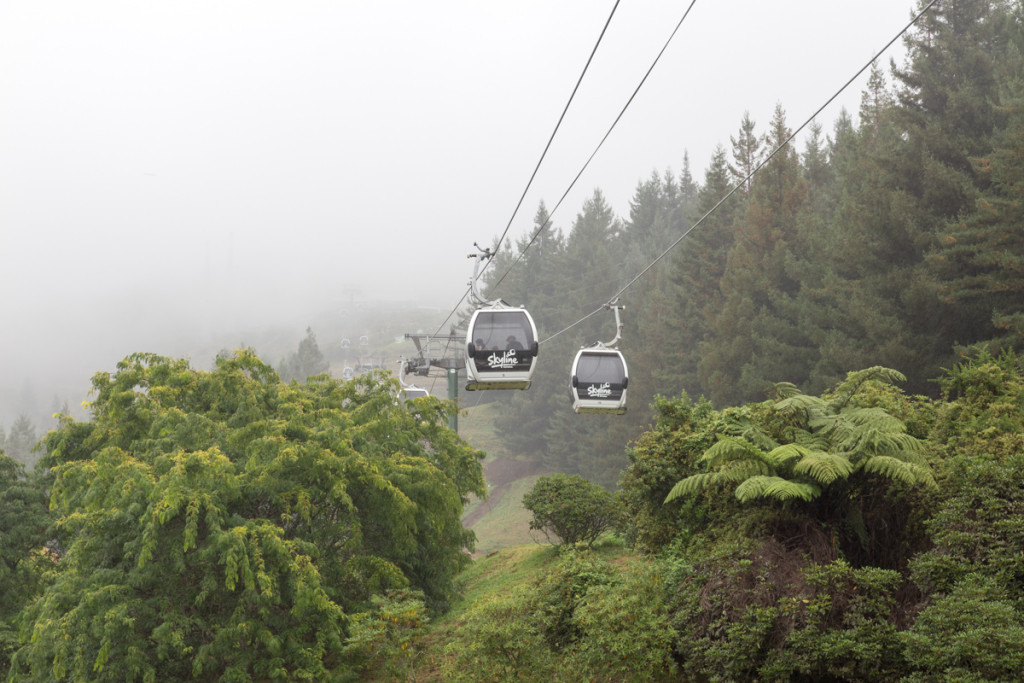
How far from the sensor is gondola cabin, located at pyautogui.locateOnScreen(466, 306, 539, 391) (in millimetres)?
15047

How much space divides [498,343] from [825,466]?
747 centimetres

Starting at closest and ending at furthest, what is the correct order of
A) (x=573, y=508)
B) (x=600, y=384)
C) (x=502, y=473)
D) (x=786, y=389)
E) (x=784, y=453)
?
(x=784, y=453) → (x=786, y=389) → (x=573, y=508) → (x=600, y=384) → (x=502, y=473)

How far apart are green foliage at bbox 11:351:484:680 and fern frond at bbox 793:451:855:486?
5787mm

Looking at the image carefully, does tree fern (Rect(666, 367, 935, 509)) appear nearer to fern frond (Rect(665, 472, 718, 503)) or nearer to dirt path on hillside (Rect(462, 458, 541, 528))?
fern frond (Rect(665, 472, 718, 503))

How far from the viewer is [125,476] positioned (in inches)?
472

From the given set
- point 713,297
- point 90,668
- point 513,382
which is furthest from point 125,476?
point 713,297

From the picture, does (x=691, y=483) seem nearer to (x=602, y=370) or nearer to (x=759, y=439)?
(x=759, y=439)

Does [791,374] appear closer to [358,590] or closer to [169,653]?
[358,590]

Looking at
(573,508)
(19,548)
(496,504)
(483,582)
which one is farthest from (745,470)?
(496,504)

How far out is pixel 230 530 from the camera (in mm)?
11516

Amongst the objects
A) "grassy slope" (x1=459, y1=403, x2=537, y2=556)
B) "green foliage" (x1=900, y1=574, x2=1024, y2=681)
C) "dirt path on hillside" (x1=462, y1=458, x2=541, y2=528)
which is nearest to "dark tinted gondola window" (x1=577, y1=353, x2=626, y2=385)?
"green foliage" (x1=900, y1=574, x2=1024, y2=681)

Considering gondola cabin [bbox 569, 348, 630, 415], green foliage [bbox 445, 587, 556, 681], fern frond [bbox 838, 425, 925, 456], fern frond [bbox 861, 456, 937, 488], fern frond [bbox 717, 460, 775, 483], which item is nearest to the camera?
fern frond [bbox 861, 456, 937, 488]

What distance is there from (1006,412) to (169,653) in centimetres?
1267

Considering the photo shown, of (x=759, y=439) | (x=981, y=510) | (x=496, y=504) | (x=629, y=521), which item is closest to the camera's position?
(x=981, y=510)
